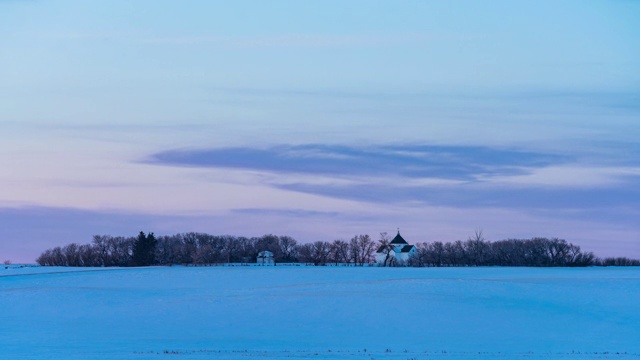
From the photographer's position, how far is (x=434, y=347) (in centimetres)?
2706

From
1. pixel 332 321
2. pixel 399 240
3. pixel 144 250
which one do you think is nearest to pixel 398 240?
pixel 399 240

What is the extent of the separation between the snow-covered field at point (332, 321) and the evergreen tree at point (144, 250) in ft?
181

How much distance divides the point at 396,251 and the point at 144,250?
28957 mm

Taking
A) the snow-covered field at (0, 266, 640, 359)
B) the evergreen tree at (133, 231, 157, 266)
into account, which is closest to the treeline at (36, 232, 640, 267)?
the evergreen tree at (133, 231, 157, 266)

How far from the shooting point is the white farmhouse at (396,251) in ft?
348

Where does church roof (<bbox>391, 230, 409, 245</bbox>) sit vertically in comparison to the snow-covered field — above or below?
above

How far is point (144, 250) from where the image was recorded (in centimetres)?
10588

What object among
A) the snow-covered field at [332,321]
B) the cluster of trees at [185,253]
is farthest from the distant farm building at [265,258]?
the snow-covered field at [332,321]

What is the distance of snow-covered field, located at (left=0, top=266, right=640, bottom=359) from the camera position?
26.4 meters

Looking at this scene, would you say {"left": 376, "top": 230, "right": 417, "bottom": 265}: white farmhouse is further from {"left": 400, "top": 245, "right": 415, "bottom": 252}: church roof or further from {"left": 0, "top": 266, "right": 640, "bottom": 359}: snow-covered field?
{"left": 0, "top": 266, "right": 640, "bottom": 359}: snow-covered field

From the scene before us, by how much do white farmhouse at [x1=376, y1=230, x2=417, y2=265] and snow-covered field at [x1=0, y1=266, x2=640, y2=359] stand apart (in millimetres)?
55774

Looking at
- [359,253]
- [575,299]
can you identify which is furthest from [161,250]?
[575,299]

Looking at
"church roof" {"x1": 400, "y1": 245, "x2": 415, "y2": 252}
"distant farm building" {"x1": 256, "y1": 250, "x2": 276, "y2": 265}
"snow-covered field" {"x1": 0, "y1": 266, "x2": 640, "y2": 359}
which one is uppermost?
"church roof" {"x1": 400, "y1": 245, "x2": 415, "y2": 252}

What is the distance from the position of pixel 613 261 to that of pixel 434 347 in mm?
74408
